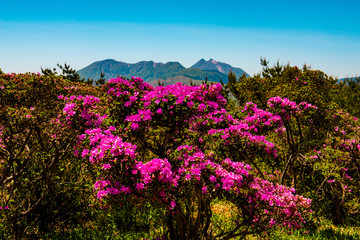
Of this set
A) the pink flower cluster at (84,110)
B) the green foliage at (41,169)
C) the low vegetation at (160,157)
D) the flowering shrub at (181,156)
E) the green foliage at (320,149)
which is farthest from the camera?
the green foliage at (320,149)

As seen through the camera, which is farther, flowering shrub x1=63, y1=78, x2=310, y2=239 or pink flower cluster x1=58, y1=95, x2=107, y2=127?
pink flower cluster x1=58, y1=95, x2=107, y2=127

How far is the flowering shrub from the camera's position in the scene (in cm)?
456

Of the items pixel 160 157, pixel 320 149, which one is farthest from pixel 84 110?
pixel 320 149

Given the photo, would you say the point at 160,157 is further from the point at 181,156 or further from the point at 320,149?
the point at 320,149

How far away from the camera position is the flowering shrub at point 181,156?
179 inches

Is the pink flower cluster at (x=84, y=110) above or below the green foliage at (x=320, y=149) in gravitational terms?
above

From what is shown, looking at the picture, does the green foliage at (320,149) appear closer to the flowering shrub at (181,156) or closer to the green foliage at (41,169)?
the flowering shrub at (181,156)

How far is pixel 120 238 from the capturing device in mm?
7434

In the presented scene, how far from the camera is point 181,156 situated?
518cm

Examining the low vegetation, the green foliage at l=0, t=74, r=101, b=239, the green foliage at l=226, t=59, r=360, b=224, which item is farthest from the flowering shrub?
the green foliage at l=226, t=59, r=360, b=224

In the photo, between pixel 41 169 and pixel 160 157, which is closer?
pixel 160 157

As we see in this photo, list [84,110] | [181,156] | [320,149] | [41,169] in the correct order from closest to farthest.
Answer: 1. [181,156]
2. [84,110]
3. [41,169]
4. [320,149]

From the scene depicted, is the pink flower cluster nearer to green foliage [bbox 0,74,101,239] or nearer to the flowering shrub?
the flowering shrub

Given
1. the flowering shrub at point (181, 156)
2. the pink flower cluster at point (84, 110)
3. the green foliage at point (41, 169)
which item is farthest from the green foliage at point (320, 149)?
the green foliage at point (41, 169)
